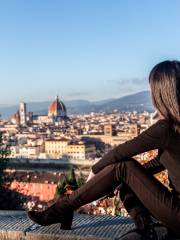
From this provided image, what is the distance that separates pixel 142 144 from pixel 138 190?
0.17 metres

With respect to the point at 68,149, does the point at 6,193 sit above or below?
above

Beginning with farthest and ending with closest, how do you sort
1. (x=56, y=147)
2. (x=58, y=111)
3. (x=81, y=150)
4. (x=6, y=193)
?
1. (x=58, y=111)
2. (x=56, y=147)
3. (x=81, y=150)
4. (x=6, y=193)

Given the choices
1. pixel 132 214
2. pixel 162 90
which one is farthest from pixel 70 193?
pixel 162 90

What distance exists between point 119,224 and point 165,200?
0.50m

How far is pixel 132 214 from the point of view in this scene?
1992 millimetres

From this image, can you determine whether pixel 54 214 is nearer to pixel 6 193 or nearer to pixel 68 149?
pixel 6 193

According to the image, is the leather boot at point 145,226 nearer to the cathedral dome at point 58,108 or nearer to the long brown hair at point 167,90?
the long brown hair at point 167,90

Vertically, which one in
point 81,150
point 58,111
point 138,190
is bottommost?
point 81,150

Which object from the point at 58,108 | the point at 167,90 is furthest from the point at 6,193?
the point at 58,108

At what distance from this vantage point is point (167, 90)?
1.78 meters

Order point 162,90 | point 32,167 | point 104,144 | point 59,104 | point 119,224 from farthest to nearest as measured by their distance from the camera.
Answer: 1. point 59,104
2. point 104,144
3. point 32,167
4. point 119,224
5. point 162,90

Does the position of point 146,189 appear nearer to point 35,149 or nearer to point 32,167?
point 32,167

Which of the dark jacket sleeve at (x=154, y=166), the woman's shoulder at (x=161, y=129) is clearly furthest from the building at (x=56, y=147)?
the woman's shoulder at (x=161, y=129)

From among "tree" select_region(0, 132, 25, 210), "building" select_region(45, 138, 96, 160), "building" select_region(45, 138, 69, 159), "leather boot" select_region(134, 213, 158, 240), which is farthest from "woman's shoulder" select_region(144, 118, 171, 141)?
"building" select_region(45, 138, 69, 159)
